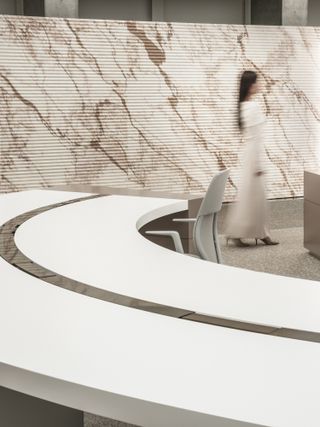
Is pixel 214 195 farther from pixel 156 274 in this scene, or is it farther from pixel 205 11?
pixel 205 11

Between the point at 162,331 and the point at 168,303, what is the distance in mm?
271

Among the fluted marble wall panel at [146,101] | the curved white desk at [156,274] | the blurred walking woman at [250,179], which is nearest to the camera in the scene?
the curved white desk at [156,274]

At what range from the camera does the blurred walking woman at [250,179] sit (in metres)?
6.73

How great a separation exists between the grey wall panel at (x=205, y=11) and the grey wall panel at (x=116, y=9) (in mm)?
285

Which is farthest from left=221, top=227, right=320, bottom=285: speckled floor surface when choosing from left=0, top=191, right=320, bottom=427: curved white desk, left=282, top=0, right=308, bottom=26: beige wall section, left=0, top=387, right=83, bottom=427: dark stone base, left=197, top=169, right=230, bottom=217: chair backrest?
left=0, top=191, right=320, bottom=427: curved white desk

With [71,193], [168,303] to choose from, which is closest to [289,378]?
[168,303]

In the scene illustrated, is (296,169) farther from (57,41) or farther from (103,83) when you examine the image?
(57,41)

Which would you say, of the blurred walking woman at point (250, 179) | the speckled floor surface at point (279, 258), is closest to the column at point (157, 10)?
the blurred walking woman at point (250, 179)

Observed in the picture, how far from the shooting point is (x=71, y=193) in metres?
4.82

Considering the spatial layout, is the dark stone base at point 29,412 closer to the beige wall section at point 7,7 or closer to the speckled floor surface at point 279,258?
the speckled floor surface at point 279,258

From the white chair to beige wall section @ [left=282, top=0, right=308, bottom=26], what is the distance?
219 inches

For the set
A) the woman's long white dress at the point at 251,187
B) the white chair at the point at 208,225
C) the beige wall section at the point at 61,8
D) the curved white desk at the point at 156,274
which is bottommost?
the woman's long white dress at the point at 251,187

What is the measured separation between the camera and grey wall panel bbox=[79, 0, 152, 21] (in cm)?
902

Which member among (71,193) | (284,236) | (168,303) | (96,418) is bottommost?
(284,236)
